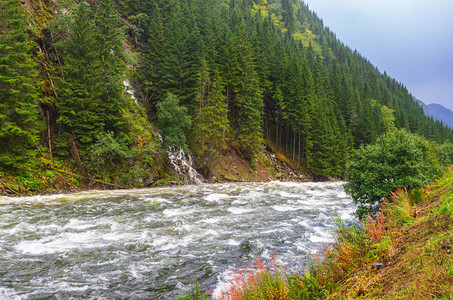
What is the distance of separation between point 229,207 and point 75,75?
18.5 metres

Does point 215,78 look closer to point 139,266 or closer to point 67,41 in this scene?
point 67,41

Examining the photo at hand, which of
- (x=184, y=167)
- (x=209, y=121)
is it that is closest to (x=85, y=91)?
(x=184, y=167)

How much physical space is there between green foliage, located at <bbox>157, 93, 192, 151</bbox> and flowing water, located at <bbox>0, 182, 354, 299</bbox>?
13716 mm

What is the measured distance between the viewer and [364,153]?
13.1 metres

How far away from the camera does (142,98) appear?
36812 millimetres

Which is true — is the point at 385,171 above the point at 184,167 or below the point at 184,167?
above

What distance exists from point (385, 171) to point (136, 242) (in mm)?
11443

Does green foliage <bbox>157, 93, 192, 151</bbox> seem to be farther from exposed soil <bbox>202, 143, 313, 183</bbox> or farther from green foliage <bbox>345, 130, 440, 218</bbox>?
green foliage <bbox>345, 130, 440, 218</bbox>

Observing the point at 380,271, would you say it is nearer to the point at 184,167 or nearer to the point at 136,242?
the point at 136,242

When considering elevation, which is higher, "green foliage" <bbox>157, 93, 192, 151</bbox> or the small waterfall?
"green foliage" <bbox>157, 93, 192, 151</bbox>

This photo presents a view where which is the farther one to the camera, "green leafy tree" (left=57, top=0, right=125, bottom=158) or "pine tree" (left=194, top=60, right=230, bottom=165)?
"pine tree" (left=194, top=60, right=230, bottom=165)

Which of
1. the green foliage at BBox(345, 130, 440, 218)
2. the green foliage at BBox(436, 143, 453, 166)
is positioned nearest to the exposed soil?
the green foliage at BBox(345, 130, 440, 218)

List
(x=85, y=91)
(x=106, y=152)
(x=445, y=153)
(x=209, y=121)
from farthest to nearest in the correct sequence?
(x=445, y=153), (x=209, y=121), (x=106, y=152), (x=85, y=91)

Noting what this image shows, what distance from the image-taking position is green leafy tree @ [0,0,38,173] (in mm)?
16516
